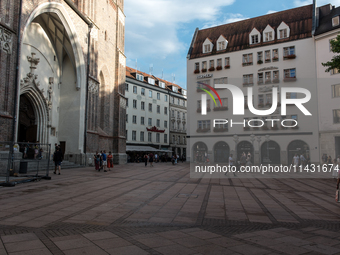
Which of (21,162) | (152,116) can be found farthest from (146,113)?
(21,162)

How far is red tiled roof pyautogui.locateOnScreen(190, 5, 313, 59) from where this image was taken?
41.3 metres

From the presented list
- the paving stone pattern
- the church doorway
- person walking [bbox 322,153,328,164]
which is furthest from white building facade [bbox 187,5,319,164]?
the paving stone pattern

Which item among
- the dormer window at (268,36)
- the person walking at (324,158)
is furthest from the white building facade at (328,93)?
the dormer window at (268,36)

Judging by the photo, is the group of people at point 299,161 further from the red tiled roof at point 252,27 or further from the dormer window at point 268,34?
the dormer window at point 268,34

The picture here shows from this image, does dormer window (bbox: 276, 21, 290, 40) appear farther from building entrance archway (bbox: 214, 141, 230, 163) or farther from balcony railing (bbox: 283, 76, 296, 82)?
building entrance archway (bbox: 214, 141, 230, 163)

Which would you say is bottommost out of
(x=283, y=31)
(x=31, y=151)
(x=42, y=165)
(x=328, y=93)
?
(x=42, y=165)

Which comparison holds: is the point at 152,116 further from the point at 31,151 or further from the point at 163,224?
the point at 163,224

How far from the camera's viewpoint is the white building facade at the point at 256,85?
128 feet

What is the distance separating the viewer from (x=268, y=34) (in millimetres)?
43594

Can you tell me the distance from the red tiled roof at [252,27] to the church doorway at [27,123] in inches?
1175

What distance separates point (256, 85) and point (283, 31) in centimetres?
877

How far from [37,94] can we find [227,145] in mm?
27918

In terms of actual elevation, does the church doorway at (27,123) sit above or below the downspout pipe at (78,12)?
below

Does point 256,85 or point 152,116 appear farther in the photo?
point 152,116
